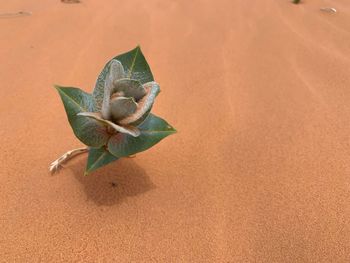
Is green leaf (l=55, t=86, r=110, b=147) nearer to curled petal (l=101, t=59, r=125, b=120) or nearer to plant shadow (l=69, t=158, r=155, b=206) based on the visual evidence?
curled petal (l=101, t=59, r=125, b=120)

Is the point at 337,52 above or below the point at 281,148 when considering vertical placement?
above

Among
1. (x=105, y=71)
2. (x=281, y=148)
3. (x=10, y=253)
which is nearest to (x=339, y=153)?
(x=281, y=148)

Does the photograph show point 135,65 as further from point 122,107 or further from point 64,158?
point 64,158

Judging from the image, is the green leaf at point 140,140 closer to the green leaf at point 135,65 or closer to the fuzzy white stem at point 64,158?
the green leaf at point 135,65

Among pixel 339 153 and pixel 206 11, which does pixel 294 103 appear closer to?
pixel 339 153

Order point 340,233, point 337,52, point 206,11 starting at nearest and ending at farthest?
point 340,233 → point 337,52 → point 206,11

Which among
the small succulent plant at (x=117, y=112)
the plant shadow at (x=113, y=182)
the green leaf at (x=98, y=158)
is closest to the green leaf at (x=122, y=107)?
the small succulent plant at (x=117, y=112)

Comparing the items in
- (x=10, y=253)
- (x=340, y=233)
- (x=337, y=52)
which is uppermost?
(x=337, y=52)

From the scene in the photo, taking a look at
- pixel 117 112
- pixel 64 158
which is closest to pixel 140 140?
pixel 117 112
